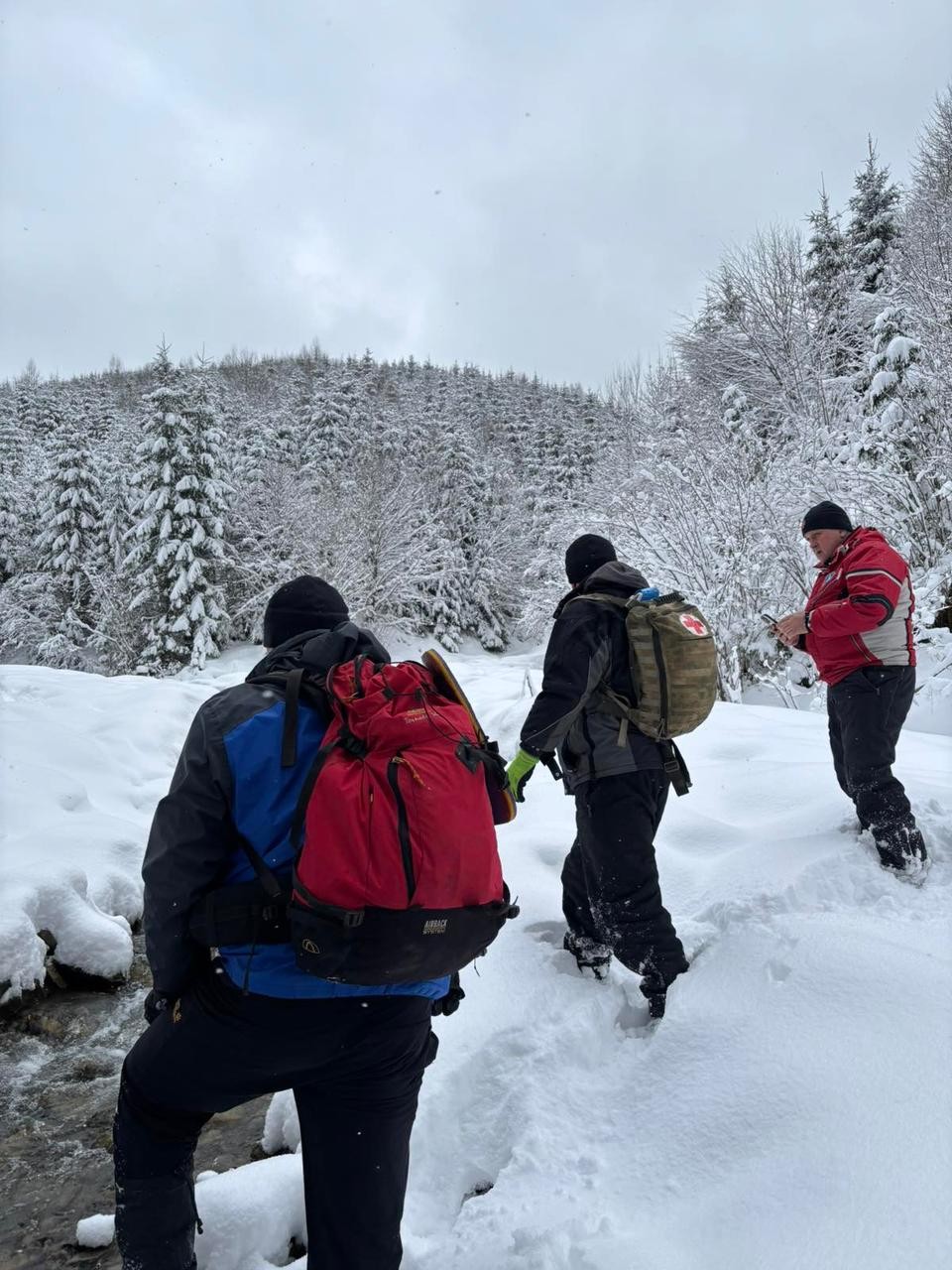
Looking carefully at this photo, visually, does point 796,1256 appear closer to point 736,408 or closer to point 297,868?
point 297,868

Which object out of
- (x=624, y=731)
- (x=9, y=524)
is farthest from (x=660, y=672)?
(x=9, y=524)

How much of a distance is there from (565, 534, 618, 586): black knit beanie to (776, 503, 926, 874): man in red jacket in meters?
1.37

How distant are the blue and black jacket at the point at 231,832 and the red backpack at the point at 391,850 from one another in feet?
0.21

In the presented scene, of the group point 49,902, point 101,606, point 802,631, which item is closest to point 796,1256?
point 802,631

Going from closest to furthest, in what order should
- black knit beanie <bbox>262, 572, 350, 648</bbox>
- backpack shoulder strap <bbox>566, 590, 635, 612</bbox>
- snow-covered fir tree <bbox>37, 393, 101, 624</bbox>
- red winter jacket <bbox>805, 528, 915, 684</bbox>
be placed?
black knit beanie <bbox>262, 572, 350, 648</bbox> → backpack shoulder strap <bbox>566, 590, 635, 612</bbox> → red winter jacket <bbox>805, 528, 915, 684</bbox> → snow-covered fir tree <bbox>37, 393, 101, 624</bbox>

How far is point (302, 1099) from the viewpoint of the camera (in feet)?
5.49

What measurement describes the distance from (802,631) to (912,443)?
11544 millimetres

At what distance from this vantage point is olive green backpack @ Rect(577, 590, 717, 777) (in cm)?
296

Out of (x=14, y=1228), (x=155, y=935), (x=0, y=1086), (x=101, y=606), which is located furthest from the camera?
(x=101, y=606)

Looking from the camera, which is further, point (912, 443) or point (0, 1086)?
point (912, 443)

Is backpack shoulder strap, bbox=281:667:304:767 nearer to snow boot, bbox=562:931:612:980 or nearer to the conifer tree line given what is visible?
snow boot, bbox=562:931:612:980

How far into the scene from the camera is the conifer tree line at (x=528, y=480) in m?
12.2

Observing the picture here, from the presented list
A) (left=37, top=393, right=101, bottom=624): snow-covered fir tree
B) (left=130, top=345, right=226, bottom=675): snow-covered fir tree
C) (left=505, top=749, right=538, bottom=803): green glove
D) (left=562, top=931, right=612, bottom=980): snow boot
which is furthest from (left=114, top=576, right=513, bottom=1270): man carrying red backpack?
(left=37, top=393, right=101, bottom=624): snow-covered fir tree

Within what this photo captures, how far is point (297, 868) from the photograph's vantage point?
5.03 feet
